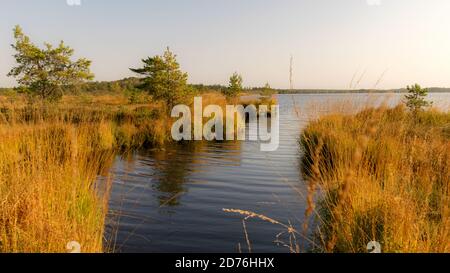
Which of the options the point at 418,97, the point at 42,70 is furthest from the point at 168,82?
the point at 418,97

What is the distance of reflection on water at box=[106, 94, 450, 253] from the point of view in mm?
5133

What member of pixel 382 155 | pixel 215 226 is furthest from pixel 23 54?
pixel 382 155

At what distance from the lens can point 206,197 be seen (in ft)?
23.9

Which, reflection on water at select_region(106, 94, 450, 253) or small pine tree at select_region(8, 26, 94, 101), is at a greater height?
small pine tree at select_region(8, 26, 94, 101)

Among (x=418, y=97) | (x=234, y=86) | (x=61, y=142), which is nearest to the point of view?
(x=61, y=142)

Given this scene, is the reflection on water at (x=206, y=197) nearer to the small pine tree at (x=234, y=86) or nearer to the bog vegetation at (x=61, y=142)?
the bog vegetation at (x=61, y=142)

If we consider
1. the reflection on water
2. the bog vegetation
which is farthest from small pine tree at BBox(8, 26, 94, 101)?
the reflection on water

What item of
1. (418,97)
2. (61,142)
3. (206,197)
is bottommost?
(206,197)

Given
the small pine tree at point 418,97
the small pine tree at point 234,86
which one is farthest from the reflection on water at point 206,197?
the small pine tree at point 234,86

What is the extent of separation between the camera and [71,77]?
18969 millimetres

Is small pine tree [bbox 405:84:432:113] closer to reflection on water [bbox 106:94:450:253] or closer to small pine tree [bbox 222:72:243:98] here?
reflection on water [bbox 106:94:450:253]

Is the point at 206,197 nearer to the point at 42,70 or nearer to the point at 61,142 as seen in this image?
the point at 61,142
